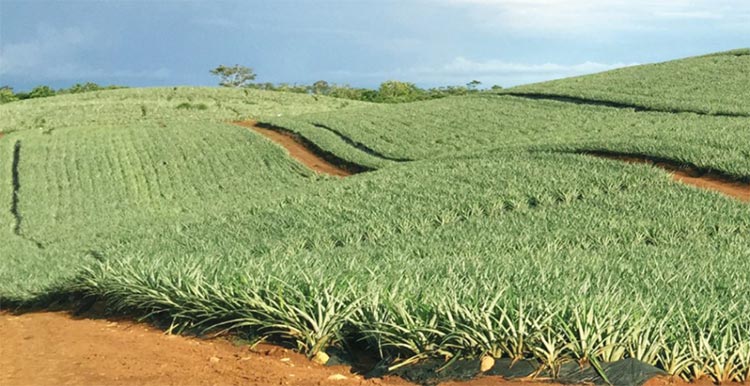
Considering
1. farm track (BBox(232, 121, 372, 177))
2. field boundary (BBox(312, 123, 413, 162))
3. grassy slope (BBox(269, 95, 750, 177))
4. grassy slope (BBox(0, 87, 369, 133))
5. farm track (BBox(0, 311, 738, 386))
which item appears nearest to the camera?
farm track (BBox(0, 311, 738, 386))

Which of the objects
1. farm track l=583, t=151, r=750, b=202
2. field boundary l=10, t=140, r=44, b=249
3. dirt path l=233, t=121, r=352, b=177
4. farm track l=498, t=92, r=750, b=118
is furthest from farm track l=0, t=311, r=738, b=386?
farm track l=498, t=92, r=750, b=118

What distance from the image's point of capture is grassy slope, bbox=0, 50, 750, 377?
477 cm

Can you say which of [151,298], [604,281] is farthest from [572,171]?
[151,298]

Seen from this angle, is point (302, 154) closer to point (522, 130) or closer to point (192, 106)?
point (522, 130)

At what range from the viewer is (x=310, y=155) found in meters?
26.1

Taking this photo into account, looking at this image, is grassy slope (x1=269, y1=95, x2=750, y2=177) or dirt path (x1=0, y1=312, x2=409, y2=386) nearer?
dirt path (x1=0, y1=312, x2=409, y2=386)

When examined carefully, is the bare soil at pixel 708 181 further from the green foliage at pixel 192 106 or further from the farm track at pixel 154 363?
the green foliage at pixel 192 106

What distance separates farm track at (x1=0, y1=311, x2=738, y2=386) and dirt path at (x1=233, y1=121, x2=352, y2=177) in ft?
56.3

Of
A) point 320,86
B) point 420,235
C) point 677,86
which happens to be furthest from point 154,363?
point 320,86

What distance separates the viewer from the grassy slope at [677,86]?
27.2m

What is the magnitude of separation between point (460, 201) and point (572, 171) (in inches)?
125

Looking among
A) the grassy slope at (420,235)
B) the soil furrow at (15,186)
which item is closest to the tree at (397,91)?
the grassy slope at (420,235)

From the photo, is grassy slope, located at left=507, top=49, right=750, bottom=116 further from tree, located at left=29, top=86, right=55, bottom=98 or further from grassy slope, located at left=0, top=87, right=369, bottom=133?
tree, located at left=29, top=86, right=55, bottom=98

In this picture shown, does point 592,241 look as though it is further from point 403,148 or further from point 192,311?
point 403,148
